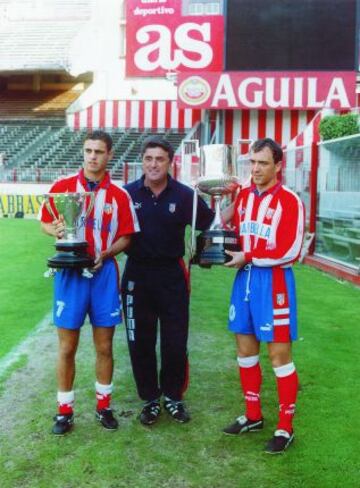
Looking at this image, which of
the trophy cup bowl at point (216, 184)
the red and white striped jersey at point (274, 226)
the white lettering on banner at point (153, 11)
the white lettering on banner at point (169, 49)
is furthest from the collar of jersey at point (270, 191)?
the white lettering on banner at point (153, 11)

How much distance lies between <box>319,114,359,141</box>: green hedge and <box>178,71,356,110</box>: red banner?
5.07 metres

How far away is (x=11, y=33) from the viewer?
3550 centimetres

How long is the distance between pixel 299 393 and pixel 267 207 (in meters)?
1.53

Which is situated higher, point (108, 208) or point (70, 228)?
point (108, 208)

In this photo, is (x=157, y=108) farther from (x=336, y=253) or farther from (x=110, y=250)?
(x=110, y=250)

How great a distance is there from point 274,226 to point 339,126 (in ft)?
31.6

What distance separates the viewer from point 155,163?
3.42m

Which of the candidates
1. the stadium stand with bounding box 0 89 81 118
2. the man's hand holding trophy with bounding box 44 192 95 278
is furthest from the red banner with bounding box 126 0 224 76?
the man's hand holding trophy with bounding box 44 192 95 278

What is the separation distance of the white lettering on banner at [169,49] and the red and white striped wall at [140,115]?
7126mm

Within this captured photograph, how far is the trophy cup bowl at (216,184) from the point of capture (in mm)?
3238

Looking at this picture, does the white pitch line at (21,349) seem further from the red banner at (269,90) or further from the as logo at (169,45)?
the as logo at (169,45)

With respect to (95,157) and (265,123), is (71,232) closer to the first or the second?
(95,157)

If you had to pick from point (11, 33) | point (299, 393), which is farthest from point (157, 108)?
point (299, 393)

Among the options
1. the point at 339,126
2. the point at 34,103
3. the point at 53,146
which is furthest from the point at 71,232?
the point at 34,103
